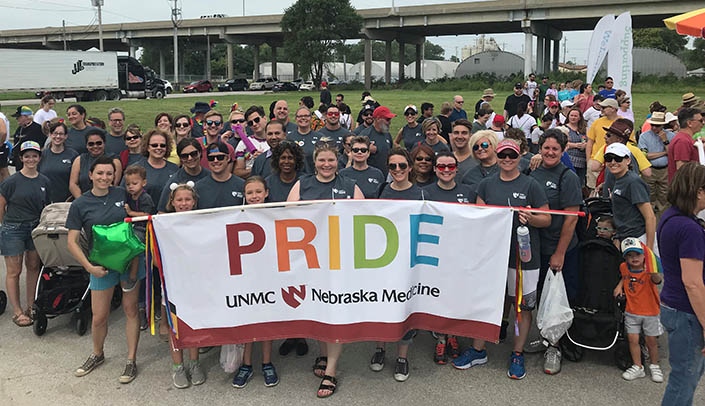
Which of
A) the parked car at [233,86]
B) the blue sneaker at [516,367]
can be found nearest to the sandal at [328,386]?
the blue sneaker at [516,367]

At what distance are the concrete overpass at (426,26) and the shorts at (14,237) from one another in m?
51.7

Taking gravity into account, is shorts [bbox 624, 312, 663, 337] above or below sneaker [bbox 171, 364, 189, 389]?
above

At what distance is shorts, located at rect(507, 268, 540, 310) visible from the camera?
4598mm

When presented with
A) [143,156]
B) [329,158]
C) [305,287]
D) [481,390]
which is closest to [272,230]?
[305,287]

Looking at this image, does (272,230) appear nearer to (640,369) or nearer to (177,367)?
(177,367)

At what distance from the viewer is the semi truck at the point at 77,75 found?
39.6 m

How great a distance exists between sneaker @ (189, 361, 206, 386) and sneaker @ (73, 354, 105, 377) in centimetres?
83

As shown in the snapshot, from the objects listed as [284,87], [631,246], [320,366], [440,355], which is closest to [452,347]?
[440,355]

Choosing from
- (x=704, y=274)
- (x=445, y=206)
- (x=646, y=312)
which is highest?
(x=445, y=206)

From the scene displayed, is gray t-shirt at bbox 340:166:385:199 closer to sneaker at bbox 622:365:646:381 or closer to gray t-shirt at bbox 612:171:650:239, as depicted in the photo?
gray t-shirt at bbox 612:171:650:239

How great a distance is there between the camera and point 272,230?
4.35m

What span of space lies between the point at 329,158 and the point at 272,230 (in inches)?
31.1

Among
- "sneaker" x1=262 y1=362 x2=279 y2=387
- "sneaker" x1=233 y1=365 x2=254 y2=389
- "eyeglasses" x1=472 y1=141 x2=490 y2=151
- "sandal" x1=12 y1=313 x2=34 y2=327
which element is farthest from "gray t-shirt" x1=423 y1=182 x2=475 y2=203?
"sandal" x1=12 y1=313 x2=34 y2=327

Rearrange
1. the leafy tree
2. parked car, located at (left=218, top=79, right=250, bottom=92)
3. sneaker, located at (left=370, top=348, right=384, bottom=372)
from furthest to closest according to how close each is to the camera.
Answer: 1. parked car, located at (left=218, top=79, right=250, bottom=92)
2. the leafy tree
3. sneaker, located at (left=370, top=348, right=384, bottom=372)
